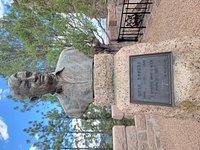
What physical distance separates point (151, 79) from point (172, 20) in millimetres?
5850

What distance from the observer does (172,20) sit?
33.3 ft

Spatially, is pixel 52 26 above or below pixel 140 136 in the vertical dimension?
above

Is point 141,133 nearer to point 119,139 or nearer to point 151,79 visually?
point 119,139

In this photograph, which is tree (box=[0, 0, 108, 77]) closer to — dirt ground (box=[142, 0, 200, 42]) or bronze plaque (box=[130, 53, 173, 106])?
dirt ground (box=[142, 0, 200, 42])

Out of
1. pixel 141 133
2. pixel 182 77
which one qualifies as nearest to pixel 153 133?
pixel 141 133

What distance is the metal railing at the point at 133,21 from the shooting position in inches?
472

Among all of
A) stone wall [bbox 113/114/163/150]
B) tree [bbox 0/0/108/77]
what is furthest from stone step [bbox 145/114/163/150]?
tree [bbox 0/0/108/77]

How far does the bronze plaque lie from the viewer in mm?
4527

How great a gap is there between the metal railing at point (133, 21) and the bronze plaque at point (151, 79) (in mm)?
6929

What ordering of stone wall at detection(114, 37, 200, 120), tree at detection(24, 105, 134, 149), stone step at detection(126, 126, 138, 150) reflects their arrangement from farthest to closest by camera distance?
tree at detection(24, 105, 134, 149) → stone step at detection(126, 126, 138, 150) → stone wall at detection(114, 37, 200, 120)

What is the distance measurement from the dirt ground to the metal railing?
33 centimetres

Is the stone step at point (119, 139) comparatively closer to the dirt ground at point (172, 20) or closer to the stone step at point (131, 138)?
the stone step at point (131, 138)

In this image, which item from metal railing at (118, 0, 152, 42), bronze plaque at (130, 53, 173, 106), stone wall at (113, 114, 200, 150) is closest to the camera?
bronze plaque at (130, 53, 173, 106)

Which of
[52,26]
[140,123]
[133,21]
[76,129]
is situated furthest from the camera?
[76,129]
